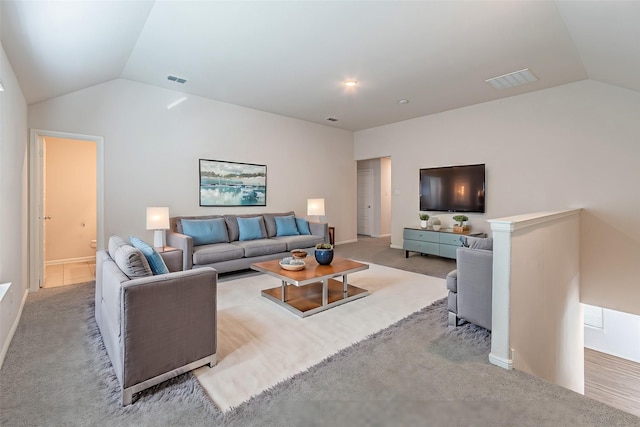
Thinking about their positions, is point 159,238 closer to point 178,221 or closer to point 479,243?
point 178,221

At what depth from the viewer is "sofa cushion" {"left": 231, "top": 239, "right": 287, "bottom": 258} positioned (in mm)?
4336

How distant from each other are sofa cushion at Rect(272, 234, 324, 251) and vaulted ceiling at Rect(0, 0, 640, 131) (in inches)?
93.0

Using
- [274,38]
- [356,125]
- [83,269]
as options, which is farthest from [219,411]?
[356,125]

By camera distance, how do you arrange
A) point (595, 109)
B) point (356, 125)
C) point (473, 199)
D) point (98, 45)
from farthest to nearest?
point (356, 125), point (473, 199), point (595, 109), point (98, 45)

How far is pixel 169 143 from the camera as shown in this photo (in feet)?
15.1

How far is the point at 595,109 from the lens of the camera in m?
4.04

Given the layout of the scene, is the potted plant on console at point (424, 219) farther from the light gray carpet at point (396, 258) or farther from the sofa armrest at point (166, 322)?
the sofa armrest at point (166, 322)

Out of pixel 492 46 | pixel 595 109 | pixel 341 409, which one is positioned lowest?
pixel 341 409

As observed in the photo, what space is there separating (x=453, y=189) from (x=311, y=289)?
3604 millimetres

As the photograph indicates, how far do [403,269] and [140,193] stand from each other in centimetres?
416

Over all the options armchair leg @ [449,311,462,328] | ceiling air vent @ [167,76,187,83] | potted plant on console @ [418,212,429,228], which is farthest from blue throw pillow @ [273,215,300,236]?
armchair leg @ [449,311,462,328]

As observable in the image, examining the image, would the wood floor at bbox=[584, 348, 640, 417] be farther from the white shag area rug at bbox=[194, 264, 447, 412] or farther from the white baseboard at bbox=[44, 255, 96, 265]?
the white baseboard at bbox=[44, 255, 96, 265]

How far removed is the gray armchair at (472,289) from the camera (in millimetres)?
2391

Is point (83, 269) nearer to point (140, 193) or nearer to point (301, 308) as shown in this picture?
point (140, 193)
